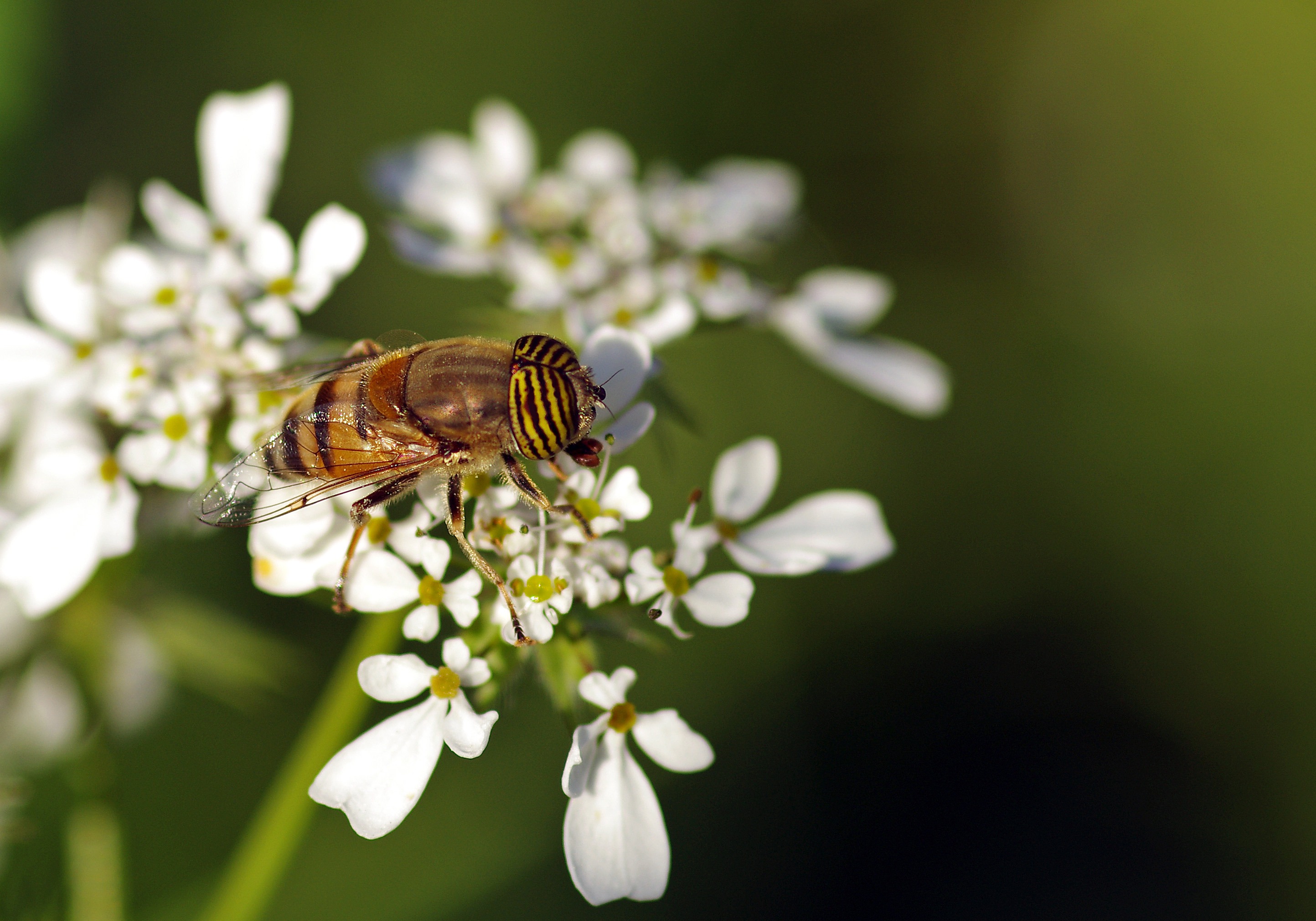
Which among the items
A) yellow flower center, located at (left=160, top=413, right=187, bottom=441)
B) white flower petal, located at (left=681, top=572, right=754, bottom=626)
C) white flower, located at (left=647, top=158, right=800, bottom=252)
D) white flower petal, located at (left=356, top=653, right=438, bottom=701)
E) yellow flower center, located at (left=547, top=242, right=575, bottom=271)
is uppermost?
white flower, located at (left=647, top=158, right=800, bottom=252)

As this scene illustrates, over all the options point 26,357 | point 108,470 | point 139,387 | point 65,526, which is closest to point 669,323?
point 139,387

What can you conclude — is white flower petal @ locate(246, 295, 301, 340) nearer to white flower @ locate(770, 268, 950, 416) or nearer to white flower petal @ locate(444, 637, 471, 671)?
white flower petal @ locate(444, 637, 471, 671)

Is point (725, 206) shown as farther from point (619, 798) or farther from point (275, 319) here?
point (619, 798)

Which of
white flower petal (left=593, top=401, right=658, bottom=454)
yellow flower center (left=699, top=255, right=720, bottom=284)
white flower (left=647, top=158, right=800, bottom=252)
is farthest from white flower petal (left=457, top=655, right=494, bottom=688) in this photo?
white flower (left=647, top=158, right=800, bottom=252)

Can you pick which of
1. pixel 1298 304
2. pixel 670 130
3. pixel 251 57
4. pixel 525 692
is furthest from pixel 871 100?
pixel 525 692

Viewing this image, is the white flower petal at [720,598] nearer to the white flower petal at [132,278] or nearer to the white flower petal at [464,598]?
the white flower petal at [464,598]
